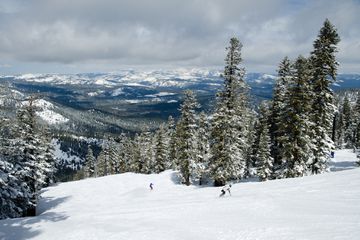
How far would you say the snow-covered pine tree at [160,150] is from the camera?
6202 centimetres

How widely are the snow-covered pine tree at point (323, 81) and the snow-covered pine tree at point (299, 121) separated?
0.82 m

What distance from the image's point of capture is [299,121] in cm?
3341

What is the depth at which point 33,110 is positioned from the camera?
36.3m

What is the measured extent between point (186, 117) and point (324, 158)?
18065 millimetres

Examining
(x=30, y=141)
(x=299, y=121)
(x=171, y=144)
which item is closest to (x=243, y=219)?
(x=299, y=121)

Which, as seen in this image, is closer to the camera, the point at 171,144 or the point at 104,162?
the point at 171,144

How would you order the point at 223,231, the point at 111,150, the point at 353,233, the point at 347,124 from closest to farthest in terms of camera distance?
the point at 353,233, the point at 223,231, the point at 111,150, the point at 347,124

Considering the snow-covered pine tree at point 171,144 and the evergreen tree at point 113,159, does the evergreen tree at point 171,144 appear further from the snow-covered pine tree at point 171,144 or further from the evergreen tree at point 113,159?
the evergreen tree at point 113,159

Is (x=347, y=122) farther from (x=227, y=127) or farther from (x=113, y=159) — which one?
(x=227, y=127)

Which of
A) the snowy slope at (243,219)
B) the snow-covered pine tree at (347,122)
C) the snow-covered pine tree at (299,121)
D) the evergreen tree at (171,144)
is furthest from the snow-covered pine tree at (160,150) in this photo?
the snow-covered pine tree at (347,122)

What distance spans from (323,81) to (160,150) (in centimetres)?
3599

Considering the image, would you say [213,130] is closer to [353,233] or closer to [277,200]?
[277,200]

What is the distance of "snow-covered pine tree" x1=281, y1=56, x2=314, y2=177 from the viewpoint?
3319cm

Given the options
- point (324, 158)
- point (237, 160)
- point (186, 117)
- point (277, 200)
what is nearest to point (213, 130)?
point (237, 160)
